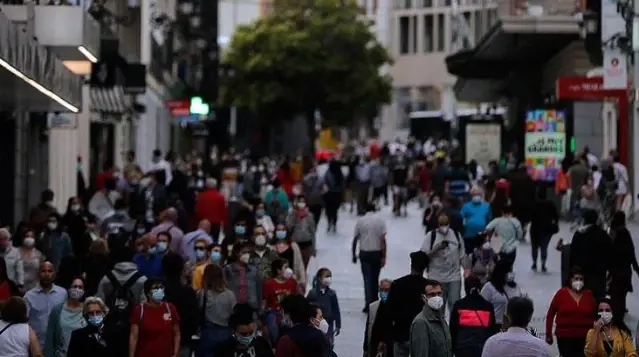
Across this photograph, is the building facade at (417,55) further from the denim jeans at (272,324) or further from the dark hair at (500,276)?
the dark hair at (500,276)

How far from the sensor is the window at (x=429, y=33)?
116 m

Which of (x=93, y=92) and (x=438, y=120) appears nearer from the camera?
(x=93, y=92)

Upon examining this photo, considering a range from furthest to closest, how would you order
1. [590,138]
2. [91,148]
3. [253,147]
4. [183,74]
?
[253,147] < [183,74] < [91,148] < [590,138]

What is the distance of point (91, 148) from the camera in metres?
48.1

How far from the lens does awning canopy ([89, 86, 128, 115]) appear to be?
143 feet

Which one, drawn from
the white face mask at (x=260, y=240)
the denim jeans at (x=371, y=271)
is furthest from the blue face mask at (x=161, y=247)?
the denim jeans at (x=371, y=271)

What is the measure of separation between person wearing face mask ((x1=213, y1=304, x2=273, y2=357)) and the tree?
2783 inches

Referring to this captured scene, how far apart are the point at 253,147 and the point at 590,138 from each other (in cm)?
6115

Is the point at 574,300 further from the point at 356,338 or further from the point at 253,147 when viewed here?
the point at 253,147

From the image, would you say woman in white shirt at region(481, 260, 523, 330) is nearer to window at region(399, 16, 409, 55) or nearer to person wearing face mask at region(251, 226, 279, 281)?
person wearing face mask at region(251, 226, 279, 281)

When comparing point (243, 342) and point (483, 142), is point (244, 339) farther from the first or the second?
point (483, 142)

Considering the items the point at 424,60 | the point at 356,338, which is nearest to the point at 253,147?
the point at 424,60

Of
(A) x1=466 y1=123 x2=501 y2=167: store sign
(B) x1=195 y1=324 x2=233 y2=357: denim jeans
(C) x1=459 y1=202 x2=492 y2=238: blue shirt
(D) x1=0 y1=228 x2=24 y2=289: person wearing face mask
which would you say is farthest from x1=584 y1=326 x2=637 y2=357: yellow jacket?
(A) x1=466 y1=123 x2=501 y2=167: store sign

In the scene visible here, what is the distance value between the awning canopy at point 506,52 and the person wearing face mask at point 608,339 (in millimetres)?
27374
